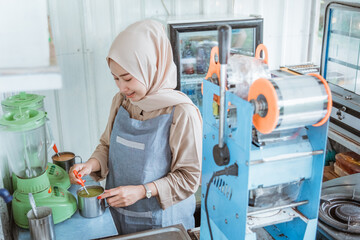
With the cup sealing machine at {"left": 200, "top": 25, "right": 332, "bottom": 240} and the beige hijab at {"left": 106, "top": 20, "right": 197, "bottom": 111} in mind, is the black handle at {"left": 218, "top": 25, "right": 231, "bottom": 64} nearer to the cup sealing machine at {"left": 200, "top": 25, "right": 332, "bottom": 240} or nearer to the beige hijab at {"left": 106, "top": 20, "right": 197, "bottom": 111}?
the cup sealing machine at {"left": 200, "top": 25, "right": 332, "bottom": 240}

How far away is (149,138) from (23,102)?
0.87 m

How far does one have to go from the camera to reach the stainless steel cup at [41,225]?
5.37 feet

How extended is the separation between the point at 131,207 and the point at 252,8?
2.34 meters

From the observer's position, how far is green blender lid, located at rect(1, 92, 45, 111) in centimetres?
222

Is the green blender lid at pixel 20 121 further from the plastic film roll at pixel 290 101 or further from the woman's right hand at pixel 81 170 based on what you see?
the plastic film roll at pixel 290 101

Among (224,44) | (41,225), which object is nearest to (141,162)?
(41,225)

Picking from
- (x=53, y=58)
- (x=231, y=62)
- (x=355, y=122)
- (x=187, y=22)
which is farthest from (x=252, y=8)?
(x=53, y=58)

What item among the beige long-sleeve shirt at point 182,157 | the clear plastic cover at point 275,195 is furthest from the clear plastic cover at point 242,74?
the beige long-sleeve shirt at point 182,157

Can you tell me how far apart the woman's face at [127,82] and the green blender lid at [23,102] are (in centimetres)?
65

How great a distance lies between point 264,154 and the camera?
1.21m

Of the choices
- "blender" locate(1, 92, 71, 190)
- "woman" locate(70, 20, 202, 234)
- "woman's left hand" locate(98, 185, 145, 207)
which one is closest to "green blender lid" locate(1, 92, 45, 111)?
"blender" locate(1, 92, 71, 190)

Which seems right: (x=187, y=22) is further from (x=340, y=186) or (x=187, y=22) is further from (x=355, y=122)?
(x=340, y=186)

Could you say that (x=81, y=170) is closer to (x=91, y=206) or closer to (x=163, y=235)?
(x=91, y=206)

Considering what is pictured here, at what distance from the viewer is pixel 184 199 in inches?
80.2
